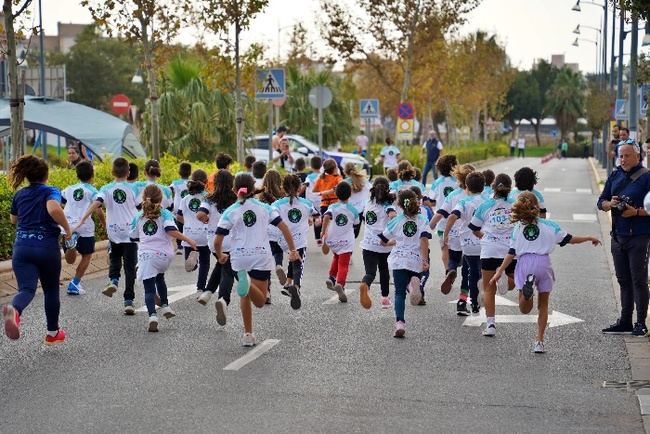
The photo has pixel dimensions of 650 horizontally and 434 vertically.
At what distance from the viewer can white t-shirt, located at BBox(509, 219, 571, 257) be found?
10523mm

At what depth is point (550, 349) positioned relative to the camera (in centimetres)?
1080

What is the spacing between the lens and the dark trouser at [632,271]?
11.2 metres

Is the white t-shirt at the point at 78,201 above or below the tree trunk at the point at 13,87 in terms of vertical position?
below

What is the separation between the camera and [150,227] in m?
11.7

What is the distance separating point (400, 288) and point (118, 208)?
364 centimetres

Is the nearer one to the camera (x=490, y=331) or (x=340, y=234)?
(x=490, y=331)

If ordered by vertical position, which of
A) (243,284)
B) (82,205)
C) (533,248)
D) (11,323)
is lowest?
(11,323)

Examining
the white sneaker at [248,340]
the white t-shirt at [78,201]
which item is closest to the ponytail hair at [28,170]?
the white sneaker at [248,340]

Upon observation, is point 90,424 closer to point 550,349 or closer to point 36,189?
point 36,189

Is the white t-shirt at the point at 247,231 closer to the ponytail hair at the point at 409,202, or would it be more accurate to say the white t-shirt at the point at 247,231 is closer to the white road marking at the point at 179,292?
the ponytail hair at the point at 409,202

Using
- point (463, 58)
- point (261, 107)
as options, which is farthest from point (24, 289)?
point (463, 58)

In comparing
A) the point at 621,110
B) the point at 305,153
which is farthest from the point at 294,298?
the point at 305,153

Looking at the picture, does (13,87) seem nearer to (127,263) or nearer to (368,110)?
(127,263)

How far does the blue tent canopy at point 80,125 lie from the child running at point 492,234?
18593 millimetres
